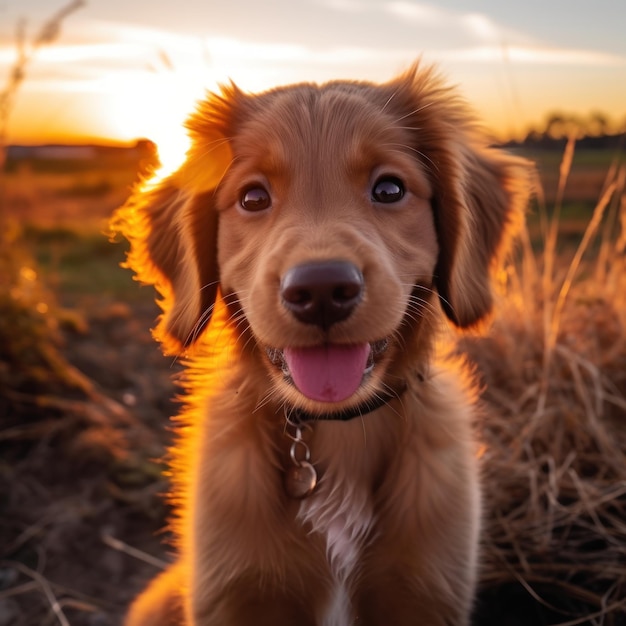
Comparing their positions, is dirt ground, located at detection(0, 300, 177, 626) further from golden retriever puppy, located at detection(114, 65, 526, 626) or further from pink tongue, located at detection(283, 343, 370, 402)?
pink tongue, located at detection(283, 343, 370, 402)

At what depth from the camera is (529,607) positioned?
124 inches

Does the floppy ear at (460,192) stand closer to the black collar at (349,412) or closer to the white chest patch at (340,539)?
the black collar at (349,412)

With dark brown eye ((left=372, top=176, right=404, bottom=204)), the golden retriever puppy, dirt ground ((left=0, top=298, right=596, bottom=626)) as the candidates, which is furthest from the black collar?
dirt ground ((left=0, top=298, right=596, bottom=626))

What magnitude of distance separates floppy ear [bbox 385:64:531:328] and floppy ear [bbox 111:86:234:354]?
2.02 feet

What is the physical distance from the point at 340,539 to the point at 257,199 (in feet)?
3.58

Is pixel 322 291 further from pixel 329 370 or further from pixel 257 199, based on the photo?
pixel 257 199

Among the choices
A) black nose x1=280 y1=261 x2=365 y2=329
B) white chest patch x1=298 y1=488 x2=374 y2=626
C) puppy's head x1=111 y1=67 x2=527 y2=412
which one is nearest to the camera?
black nose x1=280 y1=261 x2=365 y2=329

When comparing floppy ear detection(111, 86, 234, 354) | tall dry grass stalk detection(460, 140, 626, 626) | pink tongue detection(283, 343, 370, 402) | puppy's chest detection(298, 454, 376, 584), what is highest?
floppy ear detection(111, 86, 234, 354)

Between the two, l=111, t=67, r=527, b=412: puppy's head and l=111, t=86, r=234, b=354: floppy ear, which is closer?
l=111, t=67, r=527, b=412: puppy's head

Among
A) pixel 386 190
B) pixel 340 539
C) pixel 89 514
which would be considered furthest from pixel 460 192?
pixel 89 514

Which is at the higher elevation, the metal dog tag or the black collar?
the black collar

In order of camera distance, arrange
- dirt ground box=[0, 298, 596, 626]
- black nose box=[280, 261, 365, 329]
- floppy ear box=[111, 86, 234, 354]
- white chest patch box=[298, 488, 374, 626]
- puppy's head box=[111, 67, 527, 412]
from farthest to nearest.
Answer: dirt ground box=[0, 298, 596, 626], floppy ear box=[111, 86, 234, 354], white chest patch box=[298, 488, 374, 626], puppy's head box=[111, 67, 527, 412], black nose box=[280, 261, 365, 329]

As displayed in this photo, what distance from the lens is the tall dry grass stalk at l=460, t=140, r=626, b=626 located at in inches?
124

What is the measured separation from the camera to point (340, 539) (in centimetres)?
240
